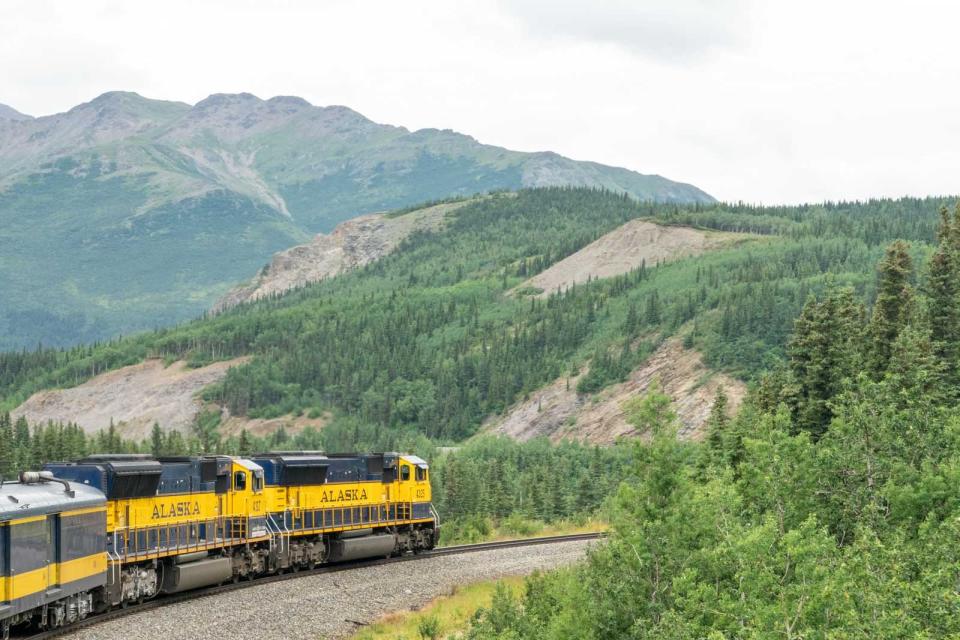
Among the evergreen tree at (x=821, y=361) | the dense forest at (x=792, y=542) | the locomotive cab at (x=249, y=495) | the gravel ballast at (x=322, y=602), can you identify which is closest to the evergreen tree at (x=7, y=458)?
the locomotive cab at (x=249, y=495)

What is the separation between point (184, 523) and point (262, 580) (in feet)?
17.2

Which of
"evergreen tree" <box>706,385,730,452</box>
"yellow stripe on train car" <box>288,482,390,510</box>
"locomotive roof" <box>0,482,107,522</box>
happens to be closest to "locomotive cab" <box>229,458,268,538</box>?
"yellow stripe on train car" <box>288,482,390,510</box>

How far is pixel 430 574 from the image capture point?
48531 millimetres

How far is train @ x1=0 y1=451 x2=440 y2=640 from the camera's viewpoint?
33219 mm

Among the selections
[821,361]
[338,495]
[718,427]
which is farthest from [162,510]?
[718,427]

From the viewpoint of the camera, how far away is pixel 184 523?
43.1 meters

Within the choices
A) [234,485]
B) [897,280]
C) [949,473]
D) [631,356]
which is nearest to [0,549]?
[234,485]

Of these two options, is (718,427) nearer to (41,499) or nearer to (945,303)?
(945,303)

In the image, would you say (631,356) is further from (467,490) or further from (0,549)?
(0,549)

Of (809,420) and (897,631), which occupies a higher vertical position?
(809,420)

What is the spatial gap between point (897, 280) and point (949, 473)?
83.9ft

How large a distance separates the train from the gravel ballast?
165 centimetres

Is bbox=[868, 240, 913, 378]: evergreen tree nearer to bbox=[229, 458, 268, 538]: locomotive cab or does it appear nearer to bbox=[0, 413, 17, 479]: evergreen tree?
bbox=[229, 458, 268, 538]: locomotive cab

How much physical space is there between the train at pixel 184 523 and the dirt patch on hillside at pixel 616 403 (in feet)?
300
